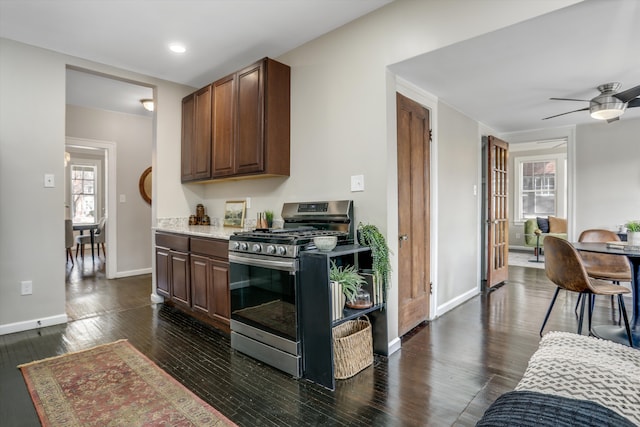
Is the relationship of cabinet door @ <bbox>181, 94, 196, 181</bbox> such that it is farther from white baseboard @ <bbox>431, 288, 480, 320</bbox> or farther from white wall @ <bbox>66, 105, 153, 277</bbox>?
white baseboard @ <bbox>431, 288, 480, 320</bbox>

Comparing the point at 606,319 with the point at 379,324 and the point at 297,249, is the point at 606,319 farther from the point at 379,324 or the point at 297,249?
the point at 297,249

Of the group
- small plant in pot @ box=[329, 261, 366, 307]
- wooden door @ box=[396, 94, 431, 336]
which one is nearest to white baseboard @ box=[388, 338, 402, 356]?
wooden door @ box=[396, 94, 431, 336]

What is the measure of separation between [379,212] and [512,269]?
462 centimetres

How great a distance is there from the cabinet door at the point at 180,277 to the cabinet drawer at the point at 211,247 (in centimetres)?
21

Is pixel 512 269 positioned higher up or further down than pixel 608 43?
further down

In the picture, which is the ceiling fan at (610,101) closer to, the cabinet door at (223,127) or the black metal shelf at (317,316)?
the black metal shelf at (317,316)

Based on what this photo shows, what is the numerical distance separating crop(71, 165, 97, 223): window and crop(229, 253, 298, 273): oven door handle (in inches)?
298

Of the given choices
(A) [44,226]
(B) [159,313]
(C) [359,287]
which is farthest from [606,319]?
Answer: (A) [44,226]

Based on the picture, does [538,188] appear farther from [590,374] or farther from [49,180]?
[49,180]

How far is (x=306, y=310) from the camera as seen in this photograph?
2.17 m

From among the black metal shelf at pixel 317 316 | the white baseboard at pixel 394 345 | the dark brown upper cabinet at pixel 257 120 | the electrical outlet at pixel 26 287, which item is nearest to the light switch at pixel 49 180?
the electrical outlet at pixel 26 287

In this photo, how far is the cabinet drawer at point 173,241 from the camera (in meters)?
3.33

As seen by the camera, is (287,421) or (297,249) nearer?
(287,421)

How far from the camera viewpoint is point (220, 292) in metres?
2.90
